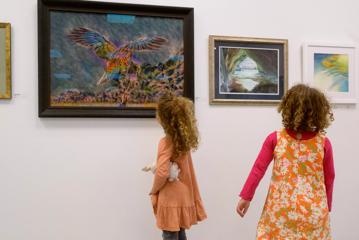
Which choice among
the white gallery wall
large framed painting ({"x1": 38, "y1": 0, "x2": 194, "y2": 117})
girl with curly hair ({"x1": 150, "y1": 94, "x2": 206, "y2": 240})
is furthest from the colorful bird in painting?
girl with curly hair ({"x1": 150, "y1": 94, "x2": 206, "y2": 240})

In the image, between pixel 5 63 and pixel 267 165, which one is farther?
pixel 5 63

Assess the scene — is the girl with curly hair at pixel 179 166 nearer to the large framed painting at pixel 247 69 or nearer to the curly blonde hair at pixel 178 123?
the curly blonde hair at pixel 178 123

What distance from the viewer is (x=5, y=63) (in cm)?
234

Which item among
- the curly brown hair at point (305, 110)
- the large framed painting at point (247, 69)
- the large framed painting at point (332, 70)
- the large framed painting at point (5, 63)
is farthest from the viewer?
the large framed painting at point (332, 70)

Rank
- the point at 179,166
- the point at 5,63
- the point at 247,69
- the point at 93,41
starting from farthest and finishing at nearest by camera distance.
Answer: the point at 247,69
the point at 93,41
the point at 5,63
the point at 179,166

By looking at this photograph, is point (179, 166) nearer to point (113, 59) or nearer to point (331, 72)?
point (113, 59)

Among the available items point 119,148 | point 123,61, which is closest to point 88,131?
point 119,148

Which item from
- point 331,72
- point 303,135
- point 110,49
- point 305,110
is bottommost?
point 303,135

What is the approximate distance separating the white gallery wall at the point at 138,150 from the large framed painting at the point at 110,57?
0.08m

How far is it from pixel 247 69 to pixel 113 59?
93cm

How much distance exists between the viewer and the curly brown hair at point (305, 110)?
1.93 metres

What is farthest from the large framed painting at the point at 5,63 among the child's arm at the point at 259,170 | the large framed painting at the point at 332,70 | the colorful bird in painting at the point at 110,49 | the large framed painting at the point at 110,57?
the large framed painting at the point at 332,70

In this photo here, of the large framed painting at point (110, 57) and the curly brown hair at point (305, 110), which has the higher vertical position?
the large framed painting at point (110, 57)

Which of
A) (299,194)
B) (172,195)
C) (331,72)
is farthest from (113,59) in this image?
(331,72)
